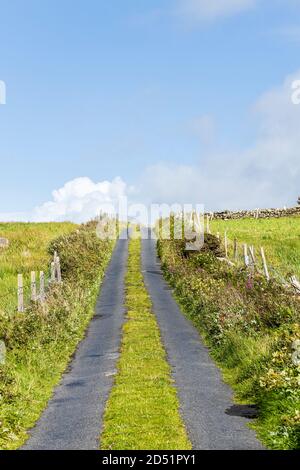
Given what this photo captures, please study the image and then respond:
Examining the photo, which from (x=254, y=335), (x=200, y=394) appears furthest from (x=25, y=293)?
(x=200, y=394)

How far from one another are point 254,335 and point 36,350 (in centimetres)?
781

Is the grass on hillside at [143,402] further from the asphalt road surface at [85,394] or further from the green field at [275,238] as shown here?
the green field at [275,238]

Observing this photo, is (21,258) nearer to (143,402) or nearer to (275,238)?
(275,238)

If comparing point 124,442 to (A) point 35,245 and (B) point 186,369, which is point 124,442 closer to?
(B) point 186,369

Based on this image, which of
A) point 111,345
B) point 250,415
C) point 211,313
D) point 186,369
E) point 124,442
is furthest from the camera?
point 211,313

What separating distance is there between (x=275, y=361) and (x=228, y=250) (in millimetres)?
36330

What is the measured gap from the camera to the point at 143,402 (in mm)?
17078

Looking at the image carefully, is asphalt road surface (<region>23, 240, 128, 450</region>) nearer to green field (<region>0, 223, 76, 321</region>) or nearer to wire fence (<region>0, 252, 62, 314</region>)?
wire fence (<region>0, 252, 62, 314</region>)

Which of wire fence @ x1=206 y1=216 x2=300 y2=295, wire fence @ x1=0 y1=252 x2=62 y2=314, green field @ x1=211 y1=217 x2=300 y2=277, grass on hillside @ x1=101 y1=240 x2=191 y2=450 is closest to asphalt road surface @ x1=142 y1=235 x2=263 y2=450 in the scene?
grass on hillside @ x1=101 y1=240 x2=191 y2=450

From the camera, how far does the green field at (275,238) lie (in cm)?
4884

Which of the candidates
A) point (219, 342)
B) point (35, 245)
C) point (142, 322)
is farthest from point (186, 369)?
point (35, 245)

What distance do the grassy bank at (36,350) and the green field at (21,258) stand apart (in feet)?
11.5

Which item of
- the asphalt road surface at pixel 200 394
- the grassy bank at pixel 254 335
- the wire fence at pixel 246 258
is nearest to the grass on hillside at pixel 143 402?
the asphalt road surface at pixel 200 394

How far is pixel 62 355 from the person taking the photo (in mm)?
25281
